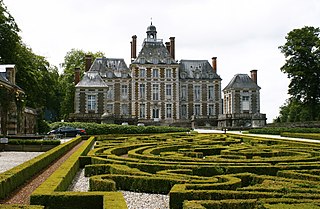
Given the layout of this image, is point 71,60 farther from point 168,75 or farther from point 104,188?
point 104,188

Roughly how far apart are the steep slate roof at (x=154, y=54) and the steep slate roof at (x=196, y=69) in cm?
273

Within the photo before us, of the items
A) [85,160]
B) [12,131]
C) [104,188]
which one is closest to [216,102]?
Result: [12,131]

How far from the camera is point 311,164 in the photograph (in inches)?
352

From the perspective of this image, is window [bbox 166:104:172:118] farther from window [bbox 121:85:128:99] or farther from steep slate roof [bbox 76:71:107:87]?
steep slate roof [bbox 76:71:107:87]

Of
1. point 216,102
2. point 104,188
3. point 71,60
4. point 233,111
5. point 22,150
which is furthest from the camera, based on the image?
point 71,60

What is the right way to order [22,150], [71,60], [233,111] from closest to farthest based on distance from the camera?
1. [22,150]
2. [233,111]
3. [71,60]

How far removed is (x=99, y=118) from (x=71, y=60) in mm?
18276

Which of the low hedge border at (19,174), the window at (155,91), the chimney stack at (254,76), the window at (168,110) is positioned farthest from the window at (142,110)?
the low hedge border at (19,174)

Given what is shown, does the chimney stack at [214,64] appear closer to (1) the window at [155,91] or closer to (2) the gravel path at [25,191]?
(1) the window at [155,91]

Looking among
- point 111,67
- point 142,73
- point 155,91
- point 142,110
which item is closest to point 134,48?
point 111,67

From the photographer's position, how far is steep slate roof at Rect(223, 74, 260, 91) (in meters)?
46.4

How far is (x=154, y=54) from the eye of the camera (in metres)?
48.1

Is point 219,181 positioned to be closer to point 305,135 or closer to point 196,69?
point 305,135

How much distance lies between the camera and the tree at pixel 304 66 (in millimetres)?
39844
